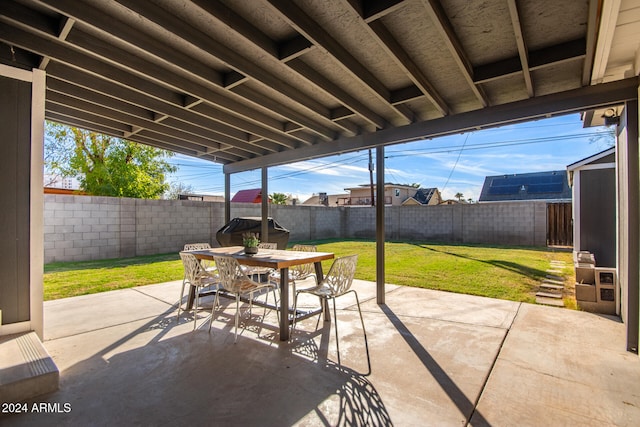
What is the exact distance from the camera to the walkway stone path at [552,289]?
13.6 ft

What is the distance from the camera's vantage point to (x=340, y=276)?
9.75 feet

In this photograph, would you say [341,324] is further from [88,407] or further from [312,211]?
[312,211]

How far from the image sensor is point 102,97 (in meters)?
3.41

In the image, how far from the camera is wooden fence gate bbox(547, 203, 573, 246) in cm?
980

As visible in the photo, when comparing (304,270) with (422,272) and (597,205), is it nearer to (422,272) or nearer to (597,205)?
(422,272)

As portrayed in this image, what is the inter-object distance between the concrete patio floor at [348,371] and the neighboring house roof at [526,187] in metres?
17.2

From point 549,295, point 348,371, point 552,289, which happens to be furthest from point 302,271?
point 552,289

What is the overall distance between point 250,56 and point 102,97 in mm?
1968

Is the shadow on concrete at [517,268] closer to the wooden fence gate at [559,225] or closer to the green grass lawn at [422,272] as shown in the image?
the green grass lawn at [422,272]

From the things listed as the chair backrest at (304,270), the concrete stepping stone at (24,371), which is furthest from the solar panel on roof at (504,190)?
the concrete stepping stone at (24,371)

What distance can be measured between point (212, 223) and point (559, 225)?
36.0 ft

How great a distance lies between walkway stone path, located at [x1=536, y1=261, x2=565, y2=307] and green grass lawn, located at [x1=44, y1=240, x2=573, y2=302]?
107 millimetres

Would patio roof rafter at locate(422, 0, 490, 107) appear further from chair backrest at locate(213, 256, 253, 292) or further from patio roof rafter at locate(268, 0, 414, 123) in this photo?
chair backrest at locate(213, 256, 253, 292)

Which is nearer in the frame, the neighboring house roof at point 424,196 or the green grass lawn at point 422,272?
the green grass lawn at point 422,272
